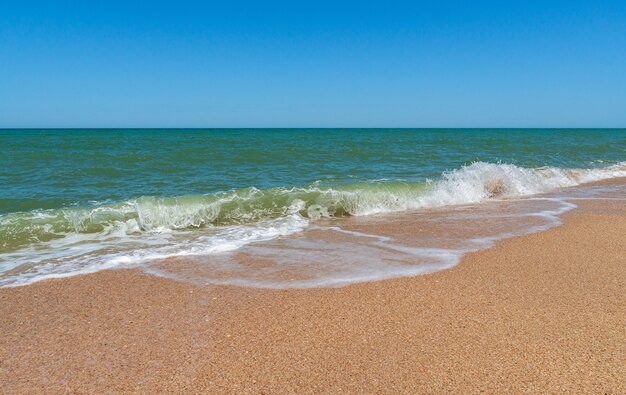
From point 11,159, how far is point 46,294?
1853 cm

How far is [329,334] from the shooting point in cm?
340

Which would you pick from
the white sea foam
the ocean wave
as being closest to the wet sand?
the white sea foam

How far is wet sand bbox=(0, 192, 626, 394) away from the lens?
279cm

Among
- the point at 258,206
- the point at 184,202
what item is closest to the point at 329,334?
the point at 258,206

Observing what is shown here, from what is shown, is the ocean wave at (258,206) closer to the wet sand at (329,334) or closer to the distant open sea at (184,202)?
the distant open sea at (184,202)

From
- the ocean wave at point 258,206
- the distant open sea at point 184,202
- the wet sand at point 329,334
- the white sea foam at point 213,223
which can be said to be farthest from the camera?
the ocean wave at point 258,206

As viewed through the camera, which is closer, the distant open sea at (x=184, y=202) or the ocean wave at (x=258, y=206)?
the distant open sea at (x=184, y=202)

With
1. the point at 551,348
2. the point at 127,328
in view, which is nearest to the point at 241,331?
the point at 127,328

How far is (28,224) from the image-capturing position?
24.7 feet

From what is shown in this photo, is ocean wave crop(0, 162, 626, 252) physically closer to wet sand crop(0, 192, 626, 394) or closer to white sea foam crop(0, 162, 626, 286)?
white sea foam crop(0, 162, 626, 286)

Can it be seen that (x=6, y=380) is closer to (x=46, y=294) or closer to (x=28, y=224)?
(x=46, y=294)

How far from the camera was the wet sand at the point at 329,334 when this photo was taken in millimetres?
2787

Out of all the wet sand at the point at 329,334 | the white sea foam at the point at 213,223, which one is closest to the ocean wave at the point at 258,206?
the white sea foam at the point at 213,223

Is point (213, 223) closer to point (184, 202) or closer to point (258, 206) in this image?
point (184, 202)
